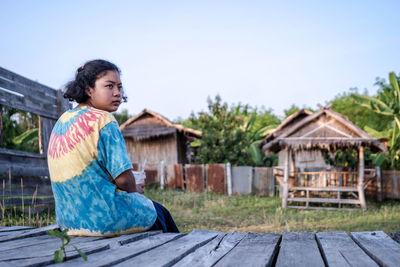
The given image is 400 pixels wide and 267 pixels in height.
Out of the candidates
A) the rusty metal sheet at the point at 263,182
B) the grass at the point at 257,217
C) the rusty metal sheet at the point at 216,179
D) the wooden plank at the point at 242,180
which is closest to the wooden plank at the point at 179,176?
the rusty metal sheet at the point at 216,179

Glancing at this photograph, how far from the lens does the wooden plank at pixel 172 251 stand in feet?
5.10

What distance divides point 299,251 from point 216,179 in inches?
583

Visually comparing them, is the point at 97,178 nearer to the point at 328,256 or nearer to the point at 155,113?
the point at 328,256

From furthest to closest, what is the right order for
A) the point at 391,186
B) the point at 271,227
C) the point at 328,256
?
the point at 391,186
the point at 271,227
the point at 328,256

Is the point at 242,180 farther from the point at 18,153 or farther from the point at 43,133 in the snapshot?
the point at 18,153

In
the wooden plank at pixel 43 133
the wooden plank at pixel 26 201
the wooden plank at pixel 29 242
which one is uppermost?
the wooden plank at pixel 43 133

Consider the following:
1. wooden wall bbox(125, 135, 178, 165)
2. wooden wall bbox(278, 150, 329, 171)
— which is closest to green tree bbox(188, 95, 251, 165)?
wooden wall bbox(125, 135, 178, 165)

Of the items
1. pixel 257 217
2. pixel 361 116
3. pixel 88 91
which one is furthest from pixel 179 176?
pixel 361 116

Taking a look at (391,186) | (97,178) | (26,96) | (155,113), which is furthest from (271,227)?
(155,113)

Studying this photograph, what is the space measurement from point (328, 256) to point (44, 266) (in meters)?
1.32

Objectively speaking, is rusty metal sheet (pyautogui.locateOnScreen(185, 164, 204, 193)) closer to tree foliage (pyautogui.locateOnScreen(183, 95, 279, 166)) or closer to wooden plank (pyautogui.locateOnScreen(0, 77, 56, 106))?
tree foliage (pyautogui.locateOnScreen(183, 95, 279, 166))

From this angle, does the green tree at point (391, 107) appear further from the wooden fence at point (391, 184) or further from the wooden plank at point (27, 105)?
the wooden plank at point (27, 105)

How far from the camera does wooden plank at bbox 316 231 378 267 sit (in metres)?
1.54

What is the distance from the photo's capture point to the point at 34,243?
2168 mm
